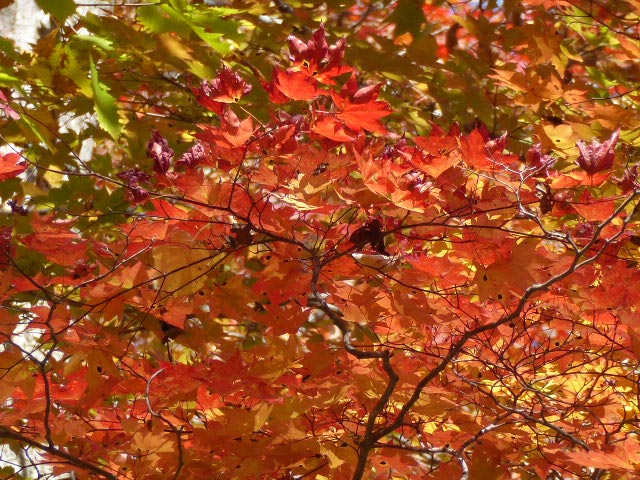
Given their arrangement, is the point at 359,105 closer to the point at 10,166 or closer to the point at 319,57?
the point at 319,57

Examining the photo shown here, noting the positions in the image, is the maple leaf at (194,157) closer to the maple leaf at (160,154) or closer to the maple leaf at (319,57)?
the maple leaf at (160,154)

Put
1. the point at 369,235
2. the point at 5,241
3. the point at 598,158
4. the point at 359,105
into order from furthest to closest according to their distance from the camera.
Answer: the point at 5,241 → the point at 369,235 → the point at 359,105 → the point at 598,158

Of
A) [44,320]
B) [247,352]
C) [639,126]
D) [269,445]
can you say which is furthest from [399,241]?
[44,320]

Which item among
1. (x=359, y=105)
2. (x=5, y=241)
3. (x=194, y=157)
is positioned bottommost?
(x=5, y=241)

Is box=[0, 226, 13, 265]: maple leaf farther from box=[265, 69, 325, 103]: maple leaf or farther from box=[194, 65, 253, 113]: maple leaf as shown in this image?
box=[265, 69, 325, 103]: maple leaf

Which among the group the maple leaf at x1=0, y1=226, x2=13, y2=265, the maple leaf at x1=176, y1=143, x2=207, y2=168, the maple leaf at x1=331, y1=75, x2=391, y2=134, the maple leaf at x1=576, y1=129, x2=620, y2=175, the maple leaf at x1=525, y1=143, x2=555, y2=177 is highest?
the maple leaf at x1=525, y1=143, x2=555, y2=177

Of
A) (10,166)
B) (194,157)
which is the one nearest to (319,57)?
(194,157)

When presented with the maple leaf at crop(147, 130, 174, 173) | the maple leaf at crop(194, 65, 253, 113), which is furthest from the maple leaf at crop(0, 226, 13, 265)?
the maple leaf at crop(194, 65, 253, 113)

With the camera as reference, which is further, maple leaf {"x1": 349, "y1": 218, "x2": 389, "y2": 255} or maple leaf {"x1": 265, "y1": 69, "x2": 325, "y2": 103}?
maple leaf {"x1": 349, "y1": 218, "x2": 389, "y2": 255}

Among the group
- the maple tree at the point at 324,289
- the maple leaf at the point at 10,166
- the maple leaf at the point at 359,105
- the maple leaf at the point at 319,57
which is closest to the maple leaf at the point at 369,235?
the maple tree at the point at 324,289

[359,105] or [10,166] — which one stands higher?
[359,105]

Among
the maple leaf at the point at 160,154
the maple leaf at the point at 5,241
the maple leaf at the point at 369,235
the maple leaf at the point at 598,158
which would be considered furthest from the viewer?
the maple leaf at the point at 5,241

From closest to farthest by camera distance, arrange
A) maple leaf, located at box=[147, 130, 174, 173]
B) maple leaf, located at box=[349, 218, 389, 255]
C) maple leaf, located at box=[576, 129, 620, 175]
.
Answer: maple leaf, located at box=[576, 129, 620, 175] < maple leaf, located at box=[147, 130, 174, 173] < maple leaf, located at box=[349, 218, 389, 255]

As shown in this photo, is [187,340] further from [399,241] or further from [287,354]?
[399,241]
